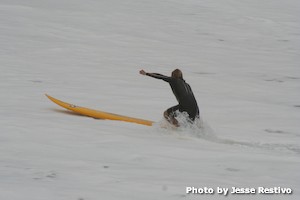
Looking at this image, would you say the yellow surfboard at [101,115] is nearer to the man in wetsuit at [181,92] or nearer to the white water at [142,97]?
the white water at [142,97]

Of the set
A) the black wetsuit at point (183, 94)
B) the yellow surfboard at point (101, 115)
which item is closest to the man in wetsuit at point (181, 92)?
the black wetsuit at point (183, 94)

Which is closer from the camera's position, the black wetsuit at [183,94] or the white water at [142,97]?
the white water at [142,97]

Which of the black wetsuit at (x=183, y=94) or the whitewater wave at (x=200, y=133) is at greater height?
the black wetsuit at (x=183, y=94)

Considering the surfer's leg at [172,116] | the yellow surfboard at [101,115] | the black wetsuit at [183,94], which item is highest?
the black wetsuit at [183,94]

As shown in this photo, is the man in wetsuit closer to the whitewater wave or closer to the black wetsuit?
the black wetsuit

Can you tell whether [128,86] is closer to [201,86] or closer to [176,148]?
[201,86]

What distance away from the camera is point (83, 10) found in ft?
96.2

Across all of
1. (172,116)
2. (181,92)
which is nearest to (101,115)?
(172,116)

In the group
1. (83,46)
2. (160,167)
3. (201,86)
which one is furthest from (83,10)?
(160,167)

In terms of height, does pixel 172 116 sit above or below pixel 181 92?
below

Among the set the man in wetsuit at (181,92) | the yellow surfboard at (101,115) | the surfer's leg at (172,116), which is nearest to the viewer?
the man in wetsuit at (181,92)

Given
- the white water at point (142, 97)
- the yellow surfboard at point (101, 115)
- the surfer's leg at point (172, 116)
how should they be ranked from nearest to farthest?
1. the white water at point (142, 97)
2. the surfer's leg at point (172, 116)
3. the yellow surfboard at point (101, 115)

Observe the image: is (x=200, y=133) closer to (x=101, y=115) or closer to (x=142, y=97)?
(x=101, y=115)

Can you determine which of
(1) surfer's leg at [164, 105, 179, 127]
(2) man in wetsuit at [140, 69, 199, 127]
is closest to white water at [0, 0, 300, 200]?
(1) surfer's leg at [164, 105, 179, 127]
